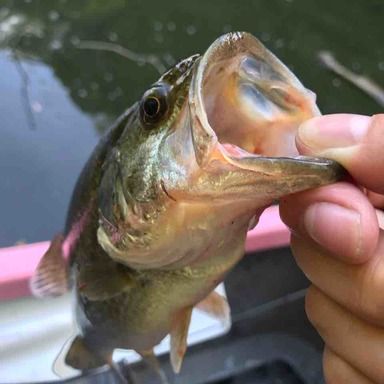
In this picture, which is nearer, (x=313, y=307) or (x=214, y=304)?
(x=313, y=307)

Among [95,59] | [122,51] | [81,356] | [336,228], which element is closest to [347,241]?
[336,228]

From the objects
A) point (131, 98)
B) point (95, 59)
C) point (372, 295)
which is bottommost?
point (131, 98)

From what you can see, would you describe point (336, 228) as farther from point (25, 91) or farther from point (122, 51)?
point (122, 51)

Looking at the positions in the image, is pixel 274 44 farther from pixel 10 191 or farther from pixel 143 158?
pixel 143 158

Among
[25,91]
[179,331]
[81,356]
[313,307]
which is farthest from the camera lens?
[25,91]

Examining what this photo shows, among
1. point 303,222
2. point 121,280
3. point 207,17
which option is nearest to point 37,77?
point 207,17

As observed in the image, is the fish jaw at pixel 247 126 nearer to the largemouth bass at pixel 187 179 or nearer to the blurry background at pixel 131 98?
the largemouth bass at pixel 187 179

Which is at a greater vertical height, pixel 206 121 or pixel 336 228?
pixel 206 121

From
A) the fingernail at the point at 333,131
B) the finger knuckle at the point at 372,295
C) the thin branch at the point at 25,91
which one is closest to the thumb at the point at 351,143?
the fingernail at the point at 333,131
